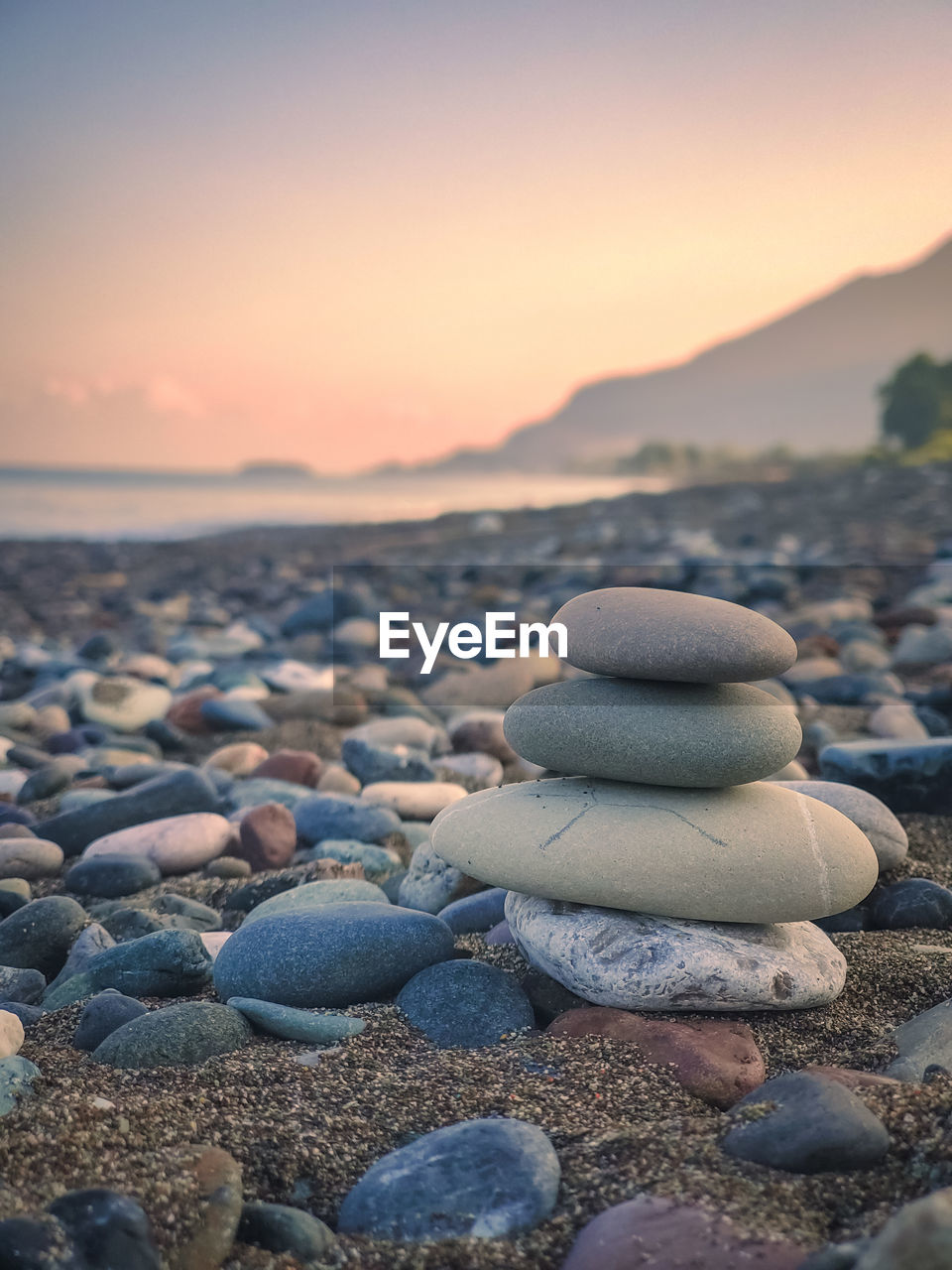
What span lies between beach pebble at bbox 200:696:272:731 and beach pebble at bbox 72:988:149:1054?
3665 mm

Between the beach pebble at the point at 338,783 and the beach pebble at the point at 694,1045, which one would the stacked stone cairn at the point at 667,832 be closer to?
the beach pebble at the point at 694,1045

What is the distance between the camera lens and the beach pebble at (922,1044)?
2.24 m

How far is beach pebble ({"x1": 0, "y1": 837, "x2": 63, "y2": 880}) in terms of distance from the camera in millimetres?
3820

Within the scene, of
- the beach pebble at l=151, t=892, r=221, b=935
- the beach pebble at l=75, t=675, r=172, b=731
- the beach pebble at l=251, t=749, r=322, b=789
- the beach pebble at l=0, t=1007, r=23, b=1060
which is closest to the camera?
the beach pebble at l=0, t=1007, r=23, b=1060

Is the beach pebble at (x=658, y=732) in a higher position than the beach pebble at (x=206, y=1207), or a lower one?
higher

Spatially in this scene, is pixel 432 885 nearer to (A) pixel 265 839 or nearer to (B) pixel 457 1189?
(A) pixel 265 839

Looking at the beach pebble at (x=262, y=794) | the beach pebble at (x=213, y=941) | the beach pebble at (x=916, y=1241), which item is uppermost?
the beach pebble at (x=916, y=1241)

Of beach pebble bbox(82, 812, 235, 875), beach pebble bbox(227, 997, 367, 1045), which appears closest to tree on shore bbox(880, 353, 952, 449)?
beach pebble bbox(82, 812, 235, 875)

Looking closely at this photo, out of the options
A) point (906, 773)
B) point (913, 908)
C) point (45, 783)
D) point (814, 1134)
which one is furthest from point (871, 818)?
point (45, 783)

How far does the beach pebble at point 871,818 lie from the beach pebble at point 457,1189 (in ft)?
6.02

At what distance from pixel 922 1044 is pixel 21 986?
2451mm

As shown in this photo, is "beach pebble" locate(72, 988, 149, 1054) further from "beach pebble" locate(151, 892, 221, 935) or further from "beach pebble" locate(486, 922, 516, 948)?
"beach pebble" locate(486, 922, 516, 948)

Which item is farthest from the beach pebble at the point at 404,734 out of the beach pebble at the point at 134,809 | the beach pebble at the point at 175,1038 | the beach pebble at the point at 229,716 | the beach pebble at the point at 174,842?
the beach pebble at the point at 175,1038

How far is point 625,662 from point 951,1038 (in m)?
1.19
